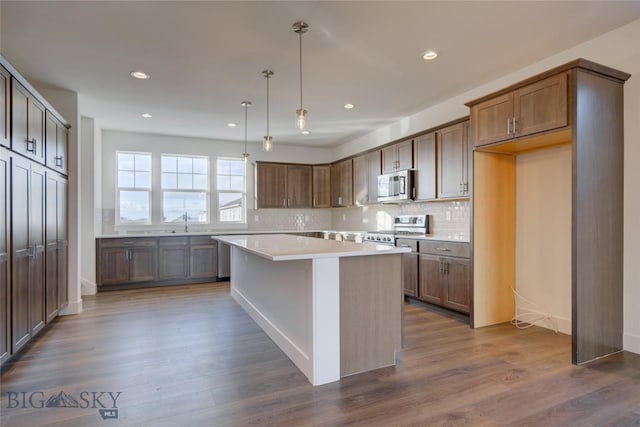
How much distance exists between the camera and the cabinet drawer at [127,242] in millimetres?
5316

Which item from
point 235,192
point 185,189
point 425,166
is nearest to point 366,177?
point 425,166

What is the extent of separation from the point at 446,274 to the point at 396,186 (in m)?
1.53

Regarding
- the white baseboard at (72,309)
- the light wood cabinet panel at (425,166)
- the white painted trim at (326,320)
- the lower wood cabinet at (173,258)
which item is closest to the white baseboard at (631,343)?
the light wood cabinet panel at (425,166)

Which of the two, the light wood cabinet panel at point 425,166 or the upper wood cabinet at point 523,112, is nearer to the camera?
the upper wood cabinet at point 523,112

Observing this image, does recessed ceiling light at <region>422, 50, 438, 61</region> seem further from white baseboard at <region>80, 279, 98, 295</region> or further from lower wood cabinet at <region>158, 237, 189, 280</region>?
white baseboard at <region>80, 279, 98, 295</region>

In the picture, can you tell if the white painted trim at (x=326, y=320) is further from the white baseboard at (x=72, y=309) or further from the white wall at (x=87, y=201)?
the white wall at (x=87, y=201)

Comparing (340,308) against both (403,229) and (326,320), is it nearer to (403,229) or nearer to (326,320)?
(326,320)

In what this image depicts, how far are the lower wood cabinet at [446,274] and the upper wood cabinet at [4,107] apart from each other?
3.91m

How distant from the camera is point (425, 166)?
14.8ft

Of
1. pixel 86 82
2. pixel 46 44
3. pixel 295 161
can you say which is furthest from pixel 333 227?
pixel 46 44

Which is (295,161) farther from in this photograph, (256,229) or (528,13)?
(528,13)

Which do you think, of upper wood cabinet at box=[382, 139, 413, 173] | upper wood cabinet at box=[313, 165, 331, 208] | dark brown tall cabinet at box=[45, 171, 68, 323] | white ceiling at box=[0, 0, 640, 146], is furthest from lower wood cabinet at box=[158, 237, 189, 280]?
upper wood cabinet at box=[382, 139, 413, 173]

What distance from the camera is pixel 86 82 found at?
3.77 metres

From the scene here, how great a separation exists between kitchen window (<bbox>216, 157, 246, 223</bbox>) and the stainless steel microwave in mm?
2852
